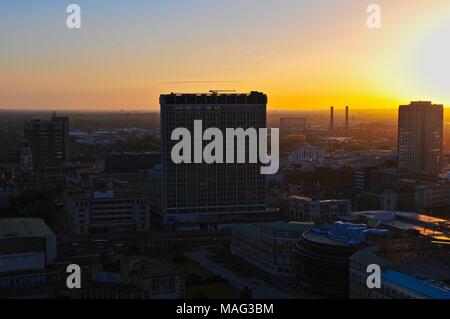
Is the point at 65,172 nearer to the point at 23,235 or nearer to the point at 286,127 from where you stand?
the point at 23,235

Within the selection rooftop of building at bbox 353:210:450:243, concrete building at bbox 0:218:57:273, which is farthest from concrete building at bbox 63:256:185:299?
rooftop of building at bbox 353:210:450:243

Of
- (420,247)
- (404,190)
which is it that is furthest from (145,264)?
(404,190)

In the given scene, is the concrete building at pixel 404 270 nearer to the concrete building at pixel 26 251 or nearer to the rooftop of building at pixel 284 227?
the rooftop of building at pixel 284 227

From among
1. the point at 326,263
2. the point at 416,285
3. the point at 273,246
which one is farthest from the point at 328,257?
the point at 416,285

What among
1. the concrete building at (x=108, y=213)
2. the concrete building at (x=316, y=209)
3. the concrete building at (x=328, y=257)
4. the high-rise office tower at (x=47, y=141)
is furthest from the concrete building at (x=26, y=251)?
the high-rise office tower at (x=47, y=141)

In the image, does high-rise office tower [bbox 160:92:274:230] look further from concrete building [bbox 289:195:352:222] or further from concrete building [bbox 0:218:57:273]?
concrete building [bbox 0:218:57:273]
